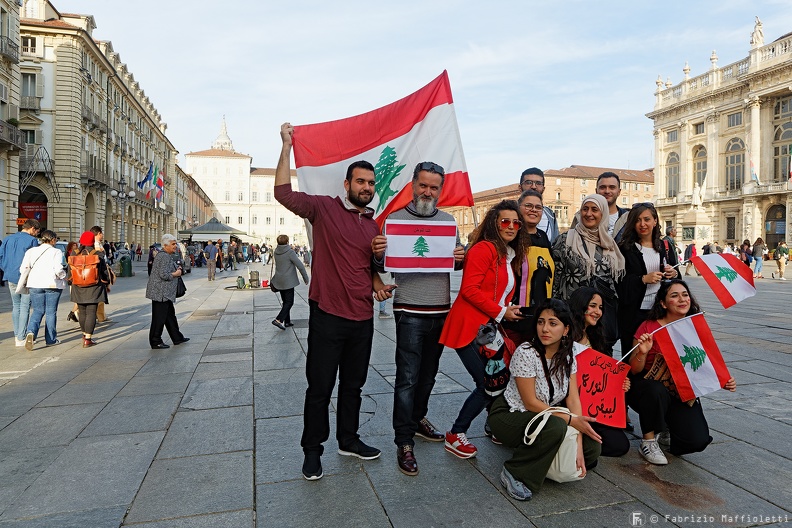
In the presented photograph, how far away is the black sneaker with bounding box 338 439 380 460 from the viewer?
3.53 meters

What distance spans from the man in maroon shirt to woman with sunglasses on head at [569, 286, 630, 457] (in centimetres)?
143

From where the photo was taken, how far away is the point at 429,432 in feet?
12.8

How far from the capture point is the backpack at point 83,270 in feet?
26.2

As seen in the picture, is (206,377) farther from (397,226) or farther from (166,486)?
(397,226)

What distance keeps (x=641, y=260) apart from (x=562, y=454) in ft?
5.94

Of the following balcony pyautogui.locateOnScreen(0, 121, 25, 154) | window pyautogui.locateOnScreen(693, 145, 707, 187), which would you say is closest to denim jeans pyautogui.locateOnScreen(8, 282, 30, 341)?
balcony pyautogui.locateOnScreen(0, 121, 25, 154)

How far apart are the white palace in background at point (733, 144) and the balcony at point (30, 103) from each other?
46297 mm

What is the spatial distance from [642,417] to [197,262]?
131 ft

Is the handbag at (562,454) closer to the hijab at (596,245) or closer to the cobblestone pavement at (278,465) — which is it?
the cobblestone pavement at (278,465)

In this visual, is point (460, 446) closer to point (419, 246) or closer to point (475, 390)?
point (475, 390)

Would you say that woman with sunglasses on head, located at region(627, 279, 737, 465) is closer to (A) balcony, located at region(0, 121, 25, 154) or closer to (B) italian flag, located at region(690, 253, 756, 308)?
(B) italian flag, located at region(690, 253, 756, 308)

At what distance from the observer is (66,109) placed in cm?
3559

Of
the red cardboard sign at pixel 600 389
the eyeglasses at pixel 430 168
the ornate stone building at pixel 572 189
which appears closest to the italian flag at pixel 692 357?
the red cardboard sign at pixel 600 389

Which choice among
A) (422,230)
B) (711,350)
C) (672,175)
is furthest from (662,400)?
(672,175)
